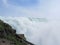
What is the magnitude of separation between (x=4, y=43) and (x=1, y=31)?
4.14 ft

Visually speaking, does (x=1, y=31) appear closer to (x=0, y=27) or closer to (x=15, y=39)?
(x=0, y=27)

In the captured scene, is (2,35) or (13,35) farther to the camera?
(13,35)

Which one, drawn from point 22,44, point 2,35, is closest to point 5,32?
point 2,35

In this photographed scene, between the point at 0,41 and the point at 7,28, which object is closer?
the point at 0,41

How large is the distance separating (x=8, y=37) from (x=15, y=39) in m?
1.23

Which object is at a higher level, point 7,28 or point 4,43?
point 7,28

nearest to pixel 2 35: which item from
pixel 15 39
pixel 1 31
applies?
pixel 1 31

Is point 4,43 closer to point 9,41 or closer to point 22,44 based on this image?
point 9,41

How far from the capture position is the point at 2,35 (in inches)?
779

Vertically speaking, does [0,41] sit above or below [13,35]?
below

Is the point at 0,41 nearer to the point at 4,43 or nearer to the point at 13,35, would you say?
the point at 4,43

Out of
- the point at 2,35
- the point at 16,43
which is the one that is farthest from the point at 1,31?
the point at 16,43

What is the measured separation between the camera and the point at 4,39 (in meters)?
19.8

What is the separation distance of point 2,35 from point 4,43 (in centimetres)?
86
